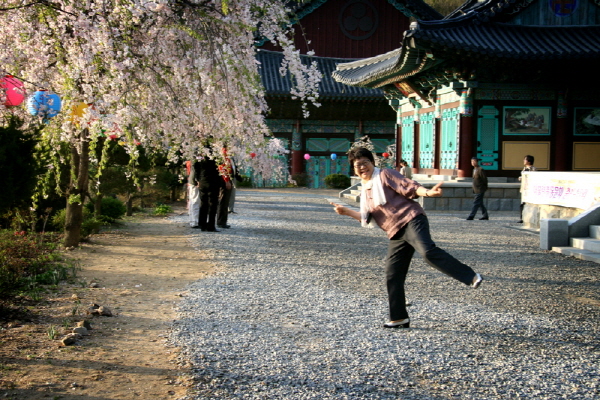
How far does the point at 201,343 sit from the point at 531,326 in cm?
319

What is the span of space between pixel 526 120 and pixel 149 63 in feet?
56.6

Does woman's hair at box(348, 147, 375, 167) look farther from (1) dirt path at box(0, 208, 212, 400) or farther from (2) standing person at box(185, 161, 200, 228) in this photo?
(2) standing person at box(185, 161, 200, 228)

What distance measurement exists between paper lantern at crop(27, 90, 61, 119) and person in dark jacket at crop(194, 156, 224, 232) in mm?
6645

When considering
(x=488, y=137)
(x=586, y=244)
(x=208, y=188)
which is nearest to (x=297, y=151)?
(x=488, y=137)

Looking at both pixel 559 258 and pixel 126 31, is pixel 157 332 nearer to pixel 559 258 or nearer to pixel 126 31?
pixel 126 31

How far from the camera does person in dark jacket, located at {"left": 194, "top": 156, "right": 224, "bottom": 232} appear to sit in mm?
13828

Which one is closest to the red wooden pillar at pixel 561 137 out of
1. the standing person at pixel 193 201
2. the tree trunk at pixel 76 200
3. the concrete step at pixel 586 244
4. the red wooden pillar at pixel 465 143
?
the red wooden pillar at pixel 465 143

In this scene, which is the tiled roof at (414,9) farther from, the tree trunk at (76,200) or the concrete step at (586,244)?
the tree trunk at (76,200)

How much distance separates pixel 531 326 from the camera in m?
6.31

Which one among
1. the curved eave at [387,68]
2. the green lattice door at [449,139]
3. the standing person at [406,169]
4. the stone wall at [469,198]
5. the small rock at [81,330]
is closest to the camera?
the small rock at [81,330]

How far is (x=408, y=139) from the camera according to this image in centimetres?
2734

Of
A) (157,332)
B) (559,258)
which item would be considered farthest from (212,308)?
(559,258)

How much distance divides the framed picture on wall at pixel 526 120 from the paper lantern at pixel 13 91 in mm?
17589

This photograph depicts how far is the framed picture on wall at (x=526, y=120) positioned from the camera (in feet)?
70.3
